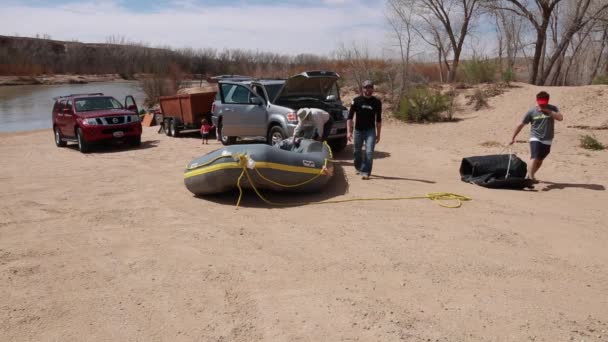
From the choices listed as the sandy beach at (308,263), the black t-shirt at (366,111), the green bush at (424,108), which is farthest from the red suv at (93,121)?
the green bush at (424,108)

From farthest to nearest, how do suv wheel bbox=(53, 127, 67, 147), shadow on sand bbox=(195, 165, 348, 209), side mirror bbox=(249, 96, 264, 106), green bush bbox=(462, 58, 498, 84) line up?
green bush bbox=(462, 58, 498, 84), suv wheel bbox=(53, 127, 67, 147), side mirror bbox=(249, 96, 264, 106), shadow on sand bbox=(195, 165, 348, 209)

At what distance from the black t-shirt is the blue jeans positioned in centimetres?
10

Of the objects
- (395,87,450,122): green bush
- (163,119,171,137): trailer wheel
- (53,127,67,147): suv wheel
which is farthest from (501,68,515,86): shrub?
(53,127,67,147): suv wheel

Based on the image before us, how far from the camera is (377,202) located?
288 inches

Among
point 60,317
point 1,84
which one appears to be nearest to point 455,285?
point 60,317

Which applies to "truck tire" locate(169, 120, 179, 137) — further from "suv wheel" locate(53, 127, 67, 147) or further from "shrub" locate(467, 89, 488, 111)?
"shrub" locate(467, 89, 488, 111)

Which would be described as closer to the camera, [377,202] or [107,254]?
[107,254]

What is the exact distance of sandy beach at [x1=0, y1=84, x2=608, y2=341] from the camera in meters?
3.90

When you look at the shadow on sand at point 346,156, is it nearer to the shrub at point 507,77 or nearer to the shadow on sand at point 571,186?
the shadow on sand at point 571,186

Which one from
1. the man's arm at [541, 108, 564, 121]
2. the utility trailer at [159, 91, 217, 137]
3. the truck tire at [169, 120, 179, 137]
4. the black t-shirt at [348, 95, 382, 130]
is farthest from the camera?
the truck tire at [169, 120, 179, 137]

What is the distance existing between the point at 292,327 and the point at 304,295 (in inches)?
21.3

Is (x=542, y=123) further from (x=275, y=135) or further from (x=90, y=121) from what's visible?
(x=90, y=121)

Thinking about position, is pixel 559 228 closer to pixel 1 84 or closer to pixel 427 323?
pixel 427 323

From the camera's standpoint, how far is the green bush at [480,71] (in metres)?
23.0
